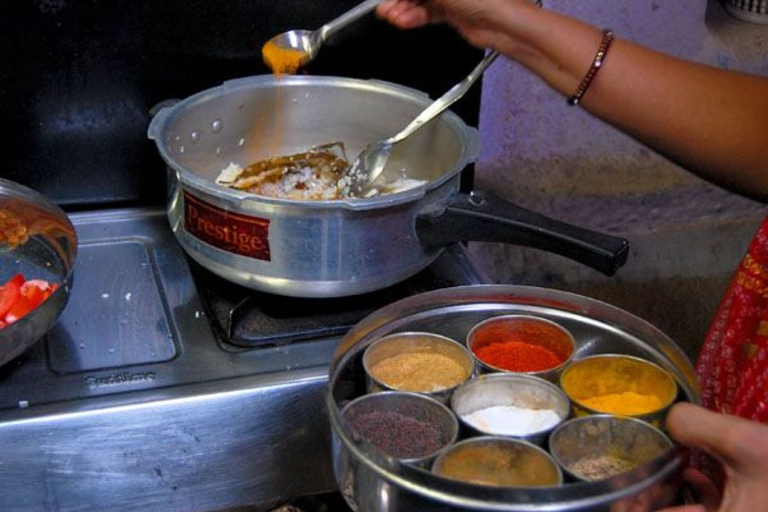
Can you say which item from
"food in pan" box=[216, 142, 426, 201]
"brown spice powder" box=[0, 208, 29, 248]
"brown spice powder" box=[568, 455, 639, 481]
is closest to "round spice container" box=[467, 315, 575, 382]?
"brown spice powder" box=[568, 455, 639, 481]

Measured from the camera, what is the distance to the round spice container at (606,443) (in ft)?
2.68

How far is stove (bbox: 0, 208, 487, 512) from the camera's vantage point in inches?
39.4

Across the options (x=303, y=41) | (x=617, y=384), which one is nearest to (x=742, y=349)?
(x=617, y=384)

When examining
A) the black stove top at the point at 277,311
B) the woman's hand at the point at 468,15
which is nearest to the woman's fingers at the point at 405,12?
the woman's hand at the point at 468,15

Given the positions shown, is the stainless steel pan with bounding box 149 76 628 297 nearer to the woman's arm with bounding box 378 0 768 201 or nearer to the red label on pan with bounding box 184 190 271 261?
the red label on pan with bounding box 184 190 271 261

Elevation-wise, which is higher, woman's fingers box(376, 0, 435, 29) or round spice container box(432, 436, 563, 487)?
woman's fingers box(376, 0, 435, 29)

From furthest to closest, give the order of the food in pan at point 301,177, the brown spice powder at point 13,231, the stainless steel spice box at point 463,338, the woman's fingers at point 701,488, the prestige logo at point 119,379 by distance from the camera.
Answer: the food in pan at point 301,177 < the brown spice powder at point 13,231 < the prestige logo at point 119,379 < the woman's fingers at point 701,488 < the stainless steel spice box at point 463,338

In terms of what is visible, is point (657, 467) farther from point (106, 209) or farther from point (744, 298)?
point (106, 209)

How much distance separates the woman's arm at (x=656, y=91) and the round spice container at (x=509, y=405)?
0.36 metres

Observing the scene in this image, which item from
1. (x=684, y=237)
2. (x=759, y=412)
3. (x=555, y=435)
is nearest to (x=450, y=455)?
(x=555, y=435)

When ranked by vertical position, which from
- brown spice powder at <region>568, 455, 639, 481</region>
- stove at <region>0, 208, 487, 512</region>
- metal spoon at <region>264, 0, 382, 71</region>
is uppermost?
metal spoon at <region>264, 0, 382, 71</region>

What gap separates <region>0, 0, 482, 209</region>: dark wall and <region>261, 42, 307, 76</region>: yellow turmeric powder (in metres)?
0.09

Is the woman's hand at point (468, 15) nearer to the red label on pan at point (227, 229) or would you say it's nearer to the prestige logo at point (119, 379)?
the red label on pan at point (227, 229)

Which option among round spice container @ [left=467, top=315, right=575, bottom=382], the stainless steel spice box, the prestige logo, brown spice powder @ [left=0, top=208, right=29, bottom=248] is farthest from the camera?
brown spice powder @ [left=0, top=208, right=29, bottom=248]
